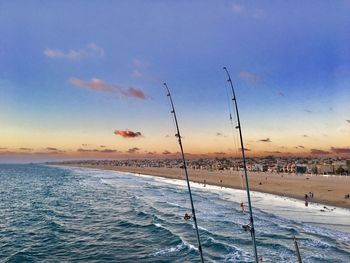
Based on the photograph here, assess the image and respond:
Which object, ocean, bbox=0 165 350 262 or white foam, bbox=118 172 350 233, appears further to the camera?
white foam, bbox=118 172 350 233

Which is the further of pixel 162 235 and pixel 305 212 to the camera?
pixel 305 212

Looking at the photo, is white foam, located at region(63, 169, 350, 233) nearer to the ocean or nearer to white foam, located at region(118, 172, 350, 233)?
white foam, located at region(118, 172, 350, 233)

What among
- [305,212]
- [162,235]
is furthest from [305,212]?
[162,235]

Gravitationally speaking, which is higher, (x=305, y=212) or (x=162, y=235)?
(x=305, y=212)

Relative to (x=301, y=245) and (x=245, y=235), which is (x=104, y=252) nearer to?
(x=245, y=235)

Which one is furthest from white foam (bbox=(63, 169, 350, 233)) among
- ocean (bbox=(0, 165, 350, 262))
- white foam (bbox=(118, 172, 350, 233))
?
ocean (bbox=(0, 165, 350, 262))

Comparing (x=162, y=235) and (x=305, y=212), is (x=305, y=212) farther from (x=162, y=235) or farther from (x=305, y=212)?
(x=162, y=235)

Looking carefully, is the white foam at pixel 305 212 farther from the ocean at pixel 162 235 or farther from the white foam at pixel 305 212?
the ocean at pixel 162 235

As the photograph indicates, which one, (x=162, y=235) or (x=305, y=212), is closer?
(x=162, y=235)

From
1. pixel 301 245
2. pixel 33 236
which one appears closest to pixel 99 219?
pixel 33 236

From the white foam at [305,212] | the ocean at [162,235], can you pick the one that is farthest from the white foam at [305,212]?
the ocean at [162,235]

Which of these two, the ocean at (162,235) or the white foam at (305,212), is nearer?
the ocean at (162,235)
